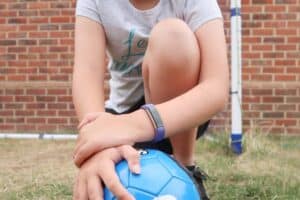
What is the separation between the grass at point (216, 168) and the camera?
2682mm

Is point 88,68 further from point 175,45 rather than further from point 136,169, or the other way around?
point 136,169

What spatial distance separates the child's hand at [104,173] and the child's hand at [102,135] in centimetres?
2

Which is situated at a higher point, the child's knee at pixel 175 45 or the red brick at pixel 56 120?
the child's knee at pixel 175 45

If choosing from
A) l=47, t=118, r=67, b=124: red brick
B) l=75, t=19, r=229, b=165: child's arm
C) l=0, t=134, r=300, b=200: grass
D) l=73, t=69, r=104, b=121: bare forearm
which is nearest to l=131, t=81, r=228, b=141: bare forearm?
l=75, t=19, r=229, b=165: child's arm

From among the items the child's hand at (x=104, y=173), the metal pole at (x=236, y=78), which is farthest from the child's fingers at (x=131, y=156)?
the metal pole at (x=236, y=78)

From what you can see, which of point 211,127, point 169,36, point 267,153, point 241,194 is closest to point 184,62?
point 169,36

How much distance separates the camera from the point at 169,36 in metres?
1.72

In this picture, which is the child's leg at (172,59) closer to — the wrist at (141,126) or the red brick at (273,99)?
the wrist at (141,126)

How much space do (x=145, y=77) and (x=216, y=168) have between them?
140 centimetres

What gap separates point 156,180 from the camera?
1.41 metres

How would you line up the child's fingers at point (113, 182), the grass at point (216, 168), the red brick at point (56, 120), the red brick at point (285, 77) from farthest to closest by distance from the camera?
the red brick at point (56, 120) → the red brick at point (285, 77) → the grass at point (216, 168) → the child's fingers at point (113, 182)

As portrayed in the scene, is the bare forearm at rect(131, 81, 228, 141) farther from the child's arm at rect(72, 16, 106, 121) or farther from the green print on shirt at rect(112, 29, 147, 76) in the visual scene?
the green print on shirt at rect(112, 29, 147, 76)

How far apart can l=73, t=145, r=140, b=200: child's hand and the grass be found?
124cm

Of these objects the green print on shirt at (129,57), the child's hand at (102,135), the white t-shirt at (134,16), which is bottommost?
the child's hand at (102,135)
